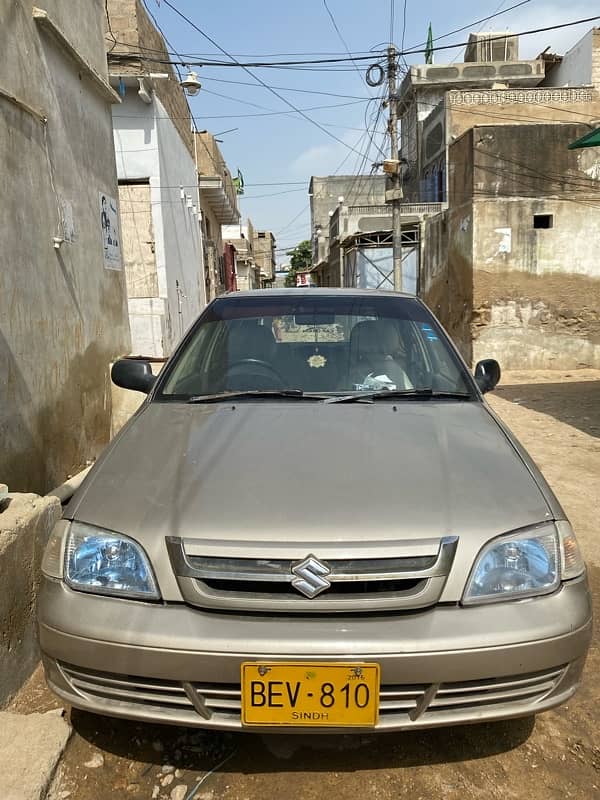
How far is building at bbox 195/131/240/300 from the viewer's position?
17.6 meters

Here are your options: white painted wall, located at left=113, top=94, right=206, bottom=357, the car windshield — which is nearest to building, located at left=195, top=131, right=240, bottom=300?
white painted wall, located at left=113, top=94, right=206, bottom=357

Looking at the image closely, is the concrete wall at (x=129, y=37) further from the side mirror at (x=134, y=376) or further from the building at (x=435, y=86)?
the building at (x=435, y=86)

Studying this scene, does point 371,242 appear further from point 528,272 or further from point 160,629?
point 160,629

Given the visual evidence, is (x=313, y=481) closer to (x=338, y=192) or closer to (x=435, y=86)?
(x=435, y=86)

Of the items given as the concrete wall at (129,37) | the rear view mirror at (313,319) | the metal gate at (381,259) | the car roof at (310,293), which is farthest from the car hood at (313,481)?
the metal gate at (381,259)

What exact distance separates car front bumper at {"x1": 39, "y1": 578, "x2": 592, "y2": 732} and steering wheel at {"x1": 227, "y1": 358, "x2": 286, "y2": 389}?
4.38ft

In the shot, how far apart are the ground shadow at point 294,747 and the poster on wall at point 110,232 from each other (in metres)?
4.76

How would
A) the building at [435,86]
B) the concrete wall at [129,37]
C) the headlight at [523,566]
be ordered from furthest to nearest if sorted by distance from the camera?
the building at [435,86] → the concrete wall at [129,37] → the headlight at [523,566]

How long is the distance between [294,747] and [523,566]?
38.6 inches

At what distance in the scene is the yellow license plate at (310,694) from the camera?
1.53 m

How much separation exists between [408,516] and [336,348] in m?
1.38

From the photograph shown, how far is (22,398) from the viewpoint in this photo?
3.83m

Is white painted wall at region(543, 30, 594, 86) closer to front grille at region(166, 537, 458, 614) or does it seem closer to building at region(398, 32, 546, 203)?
building at region(398, 32, 546, 203)

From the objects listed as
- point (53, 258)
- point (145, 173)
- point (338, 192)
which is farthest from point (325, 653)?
point (338, 192)
